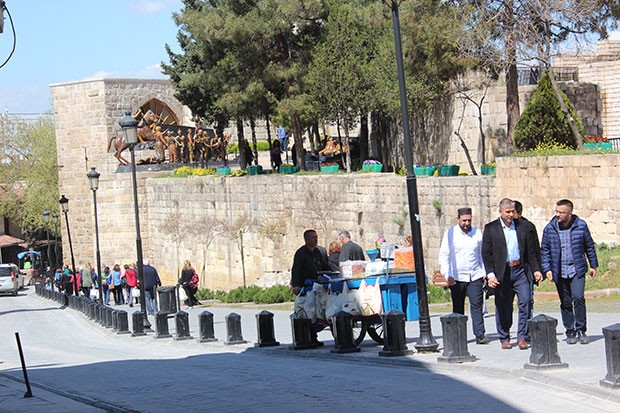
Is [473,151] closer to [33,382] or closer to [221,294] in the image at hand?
[221,294]

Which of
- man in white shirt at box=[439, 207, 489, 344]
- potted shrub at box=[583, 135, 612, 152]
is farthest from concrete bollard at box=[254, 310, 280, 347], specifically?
potted shrub at box=[583, 135, 612, 152]

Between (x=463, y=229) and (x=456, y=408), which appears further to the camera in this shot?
(x=463, y=229)

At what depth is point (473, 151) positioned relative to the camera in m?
28.7

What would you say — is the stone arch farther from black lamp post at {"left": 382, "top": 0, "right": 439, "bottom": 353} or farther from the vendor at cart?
black lamp post at {"left": 382, "top": 0, "right": 439, "bottom": 353}

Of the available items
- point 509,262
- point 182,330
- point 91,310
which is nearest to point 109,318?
point 91,310

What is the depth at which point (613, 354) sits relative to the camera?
776 centimetres

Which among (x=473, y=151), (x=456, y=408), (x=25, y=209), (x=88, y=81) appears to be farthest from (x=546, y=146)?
(x=25, y=209)

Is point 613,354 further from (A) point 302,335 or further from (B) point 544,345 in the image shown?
(A) point 302,335

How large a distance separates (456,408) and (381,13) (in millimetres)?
25661

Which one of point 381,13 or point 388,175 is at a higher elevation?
point 381,13

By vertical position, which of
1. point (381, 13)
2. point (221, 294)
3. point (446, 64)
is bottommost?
point (221, 294)

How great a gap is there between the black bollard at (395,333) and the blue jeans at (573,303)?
66.3 inches

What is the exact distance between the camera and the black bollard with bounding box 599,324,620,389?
7688 mm

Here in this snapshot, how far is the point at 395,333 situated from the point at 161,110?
1673 inches
